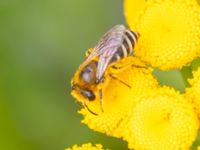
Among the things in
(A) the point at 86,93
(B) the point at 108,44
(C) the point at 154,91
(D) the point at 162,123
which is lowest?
(D) the point at 162,123

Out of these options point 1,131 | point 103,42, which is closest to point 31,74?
point 1,131

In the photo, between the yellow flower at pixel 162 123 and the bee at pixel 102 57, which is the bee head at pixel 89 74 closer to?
the bee at pixel 102 57

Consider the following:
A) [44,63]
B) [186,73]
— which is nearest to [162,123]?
[186,73]

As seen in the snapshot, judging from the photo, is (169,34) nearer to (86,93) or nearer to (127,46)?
(127,46)

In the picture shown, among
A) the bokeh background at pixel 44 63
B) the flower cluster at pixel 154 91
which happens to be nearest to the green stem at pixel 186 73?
the flower cluster at pixel 154 91

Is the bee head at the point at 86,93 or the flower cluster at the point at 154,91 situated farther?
the bee head at the point at 86,93

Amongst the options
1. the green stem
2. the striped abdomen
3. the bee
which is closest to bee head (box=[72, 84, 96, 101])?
the bee

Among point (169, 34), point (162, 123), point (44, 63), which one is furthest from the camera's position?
point (44, 63)
